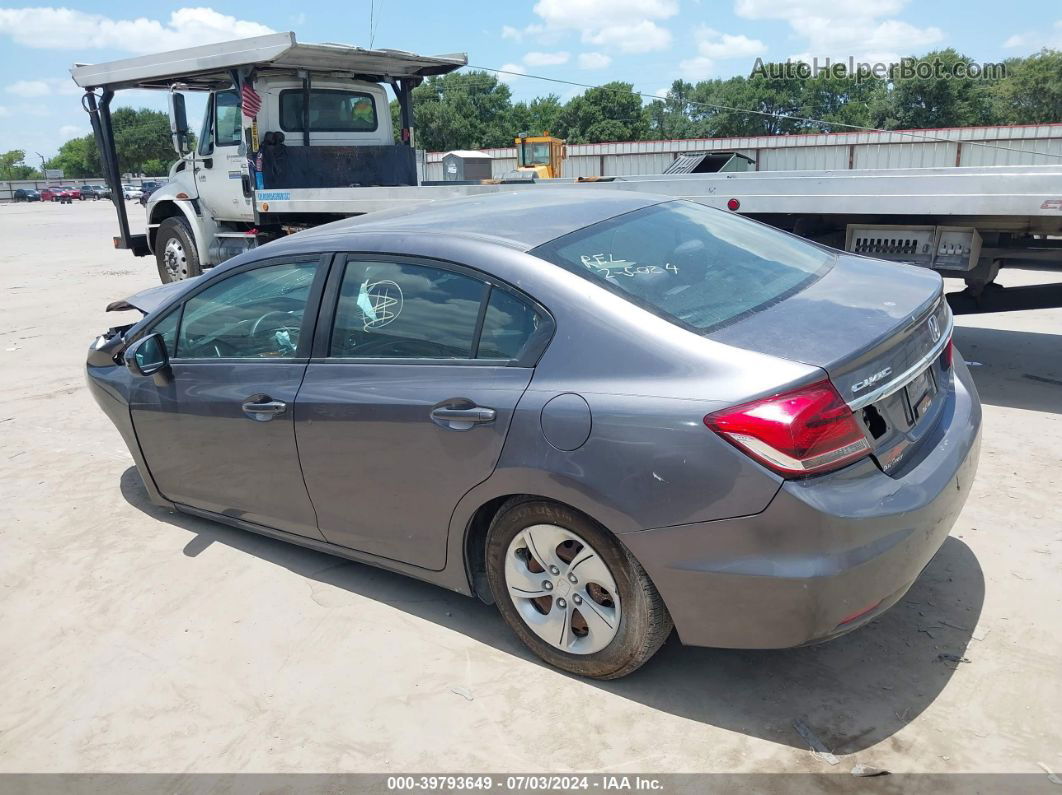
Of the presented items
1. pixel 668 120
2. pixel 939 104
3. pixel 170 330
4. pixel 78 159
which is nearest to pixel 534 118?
pixel 668 120

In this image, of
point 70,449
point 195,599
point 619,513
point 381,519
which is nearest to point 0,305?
point 70,449

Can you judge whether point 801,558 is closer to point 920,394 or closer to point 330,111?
point 920,394

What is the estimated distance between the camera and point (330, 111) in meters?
10.3

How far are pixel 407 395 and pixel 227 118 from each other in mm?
8293

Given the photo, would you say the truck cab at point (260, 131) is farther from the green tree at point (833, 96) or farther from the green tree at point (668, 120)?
the green tree at point (833, 96)

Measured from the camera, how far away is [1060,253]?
19.8ft

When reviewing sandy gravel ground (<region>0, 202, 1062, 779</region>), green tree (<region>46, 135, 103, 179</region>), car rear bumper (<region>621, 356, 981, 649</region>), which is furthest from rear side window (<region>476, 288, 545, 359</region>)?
green tree (<region>46, 135, 103, 179</region>)

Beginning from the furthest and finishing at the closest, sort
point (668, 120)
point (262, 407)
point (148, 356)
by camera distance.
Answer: point (668, 120)
point (148, 356)
point (262, 407)

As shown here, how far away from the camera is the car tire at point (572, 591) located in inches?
107

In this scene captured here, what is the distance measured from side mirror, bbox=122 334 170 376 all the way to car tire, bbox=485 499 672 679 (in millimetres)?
2001

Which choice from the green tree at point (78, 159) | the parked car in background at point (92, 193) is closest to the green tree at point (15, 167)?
the green tree at point (78, 159)

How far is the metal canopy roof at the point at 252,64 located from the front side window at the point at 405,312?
260 inches

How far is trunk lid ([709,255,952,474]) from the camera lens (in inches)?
100

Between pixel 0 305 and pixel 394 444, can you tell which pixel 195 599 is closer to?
pixel 394 444
